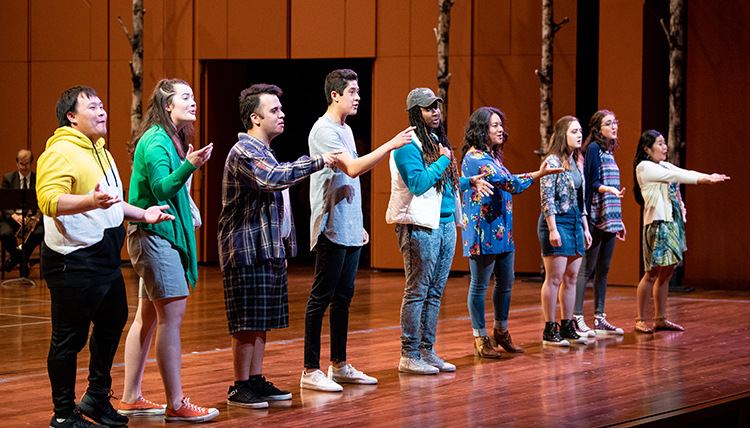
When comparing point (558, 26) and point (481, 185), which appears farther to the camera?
point (558, 26)

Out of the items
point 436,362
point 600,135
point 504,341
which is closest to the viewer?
point 436,362

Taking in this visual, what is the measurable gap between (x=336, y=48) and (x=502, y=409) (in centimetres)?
747

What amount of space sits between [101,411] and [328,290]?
1167 mm

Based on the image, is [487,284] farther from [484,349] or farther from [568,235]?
[568,235]

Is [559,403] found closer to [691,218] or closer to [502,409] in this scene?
[502,409]

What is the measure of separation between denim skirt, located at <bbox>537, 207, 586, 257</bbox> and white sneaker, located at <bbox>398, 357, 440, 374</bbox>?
1.28m

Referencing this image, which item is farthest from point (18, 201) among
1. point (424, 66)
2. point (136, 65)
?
point (424, 66)

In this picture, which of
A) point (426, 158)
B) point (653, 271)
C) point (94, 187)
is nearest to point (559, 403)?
point (426, 158)

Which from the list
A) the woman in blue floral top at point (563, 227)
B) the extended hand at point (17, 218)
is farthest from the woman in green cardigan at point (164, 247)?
the extended hand at point (17, 218)

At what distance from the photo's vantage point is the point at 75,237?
9.75 feet

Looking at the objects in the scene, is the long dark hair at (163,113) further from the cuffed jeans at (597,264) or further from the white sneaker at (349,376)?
the cuffed jeans at (597,264)

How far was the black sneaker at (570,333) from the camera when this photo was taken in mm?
5230

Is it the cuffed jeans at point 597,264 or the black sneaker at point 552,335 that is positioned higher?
the cuffed jeans at point 597,264

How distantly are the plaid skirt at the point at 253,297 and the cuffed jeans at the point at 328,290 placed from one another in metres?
0.38
